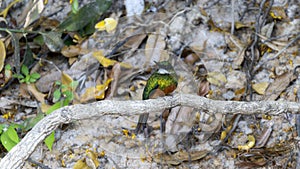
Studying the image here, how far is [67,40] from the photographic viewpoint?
3039 mm

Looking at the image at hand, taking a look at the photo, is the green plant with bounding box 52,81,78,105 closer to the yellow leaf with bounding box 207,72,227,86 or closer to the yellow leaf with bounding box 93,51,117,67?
the yellow leaf with bounding box 93,51,117,67

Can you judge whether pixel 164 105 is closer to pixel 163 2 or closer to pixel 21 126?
pixel 21 126

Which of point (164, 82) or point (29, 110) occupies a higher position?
point (164, 82)

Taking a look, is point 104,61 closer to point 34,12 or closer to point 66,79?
point 66,79

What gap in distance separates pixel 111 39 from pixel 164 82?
0.81m

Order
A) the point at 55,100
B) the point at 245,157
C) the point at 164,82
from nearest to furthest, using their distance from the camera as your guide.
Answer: the point at 164,82, the point at 245,157, the point at 55,100

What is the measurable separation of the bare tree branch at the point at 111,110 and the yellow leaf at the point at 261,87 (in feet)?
1.95

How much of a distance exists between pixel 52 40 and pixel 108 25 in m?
0.29

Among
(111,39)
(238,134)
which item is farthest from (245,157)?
(111,39)

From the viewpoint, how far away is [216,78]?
2850 millimetres

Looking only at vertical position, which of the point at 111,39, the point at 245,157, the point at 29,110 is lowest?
the point at 245,157

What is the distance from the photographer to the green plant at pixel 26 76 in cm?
295

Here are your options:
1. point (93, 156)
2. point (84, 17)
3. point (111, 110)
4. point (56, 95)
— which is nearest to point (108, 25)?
point (84, 17)

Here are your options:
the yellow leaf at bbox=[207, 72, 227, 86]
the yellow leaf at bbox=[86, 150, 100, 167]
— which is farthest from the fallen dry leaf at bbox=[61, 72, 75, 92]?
the yellow leaf at bbox=[207, 72, 227, 86]
